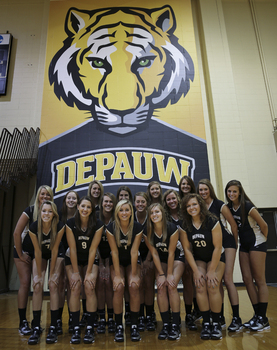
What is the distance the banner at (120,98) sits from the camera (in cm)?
634

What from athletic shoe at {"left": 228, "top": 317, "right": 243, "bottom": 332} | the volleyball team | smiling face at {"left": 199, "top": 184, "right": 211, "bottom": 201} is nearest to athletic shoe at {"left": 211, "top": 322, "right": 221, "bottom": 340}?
the volleyball team

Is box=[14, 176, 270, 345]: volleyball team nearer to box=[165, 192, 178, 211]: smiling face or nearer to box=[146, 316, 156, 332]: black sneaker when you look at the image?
box=[146, 316, 156, 332]: black sneaker

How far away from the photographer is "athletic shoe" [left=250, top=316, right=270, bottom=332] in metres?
2.59

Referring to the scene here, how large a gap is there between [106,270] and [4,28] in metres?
8.24

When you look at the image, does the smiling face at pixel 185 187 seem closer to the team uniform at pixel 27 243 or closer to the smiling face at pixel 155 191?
the smiling face at pixel 155 191

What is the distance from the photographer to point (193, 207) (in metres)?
2.71

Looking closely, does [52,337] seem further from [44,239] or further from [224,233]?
[224,233]

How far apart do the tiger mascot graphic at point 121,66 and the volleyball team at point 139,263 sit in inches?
163

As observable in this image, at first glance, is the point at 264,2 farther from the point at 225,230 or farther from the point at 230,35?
the point at 225,230

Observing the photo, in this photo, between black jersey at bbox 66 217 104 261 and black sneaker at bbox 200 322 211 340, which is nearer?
black sneaker at bbox 200 322 211 340

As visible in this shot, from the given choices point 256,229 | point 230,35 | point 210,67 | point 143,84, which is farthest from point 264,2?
point 256,229

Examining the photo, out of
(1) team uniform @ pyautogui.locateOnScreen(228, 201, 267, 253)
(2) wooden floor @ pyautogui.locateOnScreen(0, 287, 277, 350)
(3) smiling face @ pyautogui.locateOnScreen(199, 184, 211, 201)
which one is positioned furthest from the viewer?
(3) smiling face @ pyautogui.locateOnScreen(199, 184, 211, 201)

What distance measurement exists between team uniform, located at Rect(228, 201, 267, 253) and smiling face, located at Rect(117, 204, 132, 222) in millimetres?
1262

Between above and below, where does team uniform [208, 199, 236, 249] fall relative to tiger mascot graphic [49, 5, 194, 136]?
below
